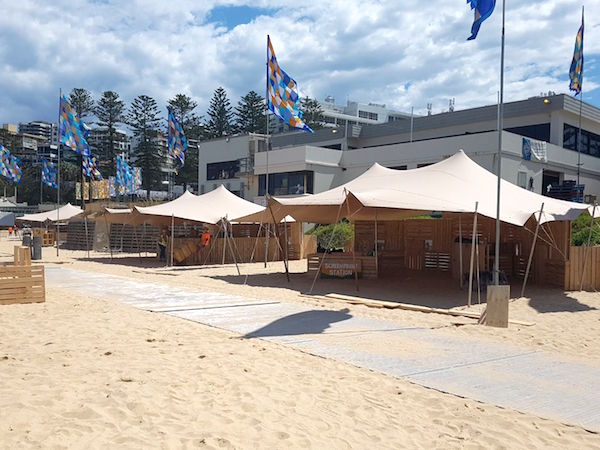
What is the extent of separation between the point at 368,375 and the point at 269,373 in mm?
956

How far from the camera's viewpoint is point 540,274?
46.7 ft

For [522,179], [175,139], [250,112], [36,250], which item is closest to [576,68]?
[522,179]

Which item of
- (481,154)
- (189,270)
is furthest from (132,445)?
(481,154)

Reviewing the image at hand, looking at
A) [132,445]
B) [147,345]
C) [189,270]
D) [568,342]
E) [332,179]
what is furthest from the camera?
[332,179]

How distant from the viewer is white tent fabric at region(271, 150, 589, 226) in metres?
11.6

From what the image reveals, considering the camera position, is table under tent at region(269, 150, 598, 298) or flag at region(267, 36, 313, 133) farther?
flag at region(267, 36, 313, 133)

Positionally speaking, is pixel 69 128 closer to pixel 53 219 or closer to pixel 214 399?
pixel 53 219

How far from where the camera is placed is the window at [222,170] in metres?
43.9

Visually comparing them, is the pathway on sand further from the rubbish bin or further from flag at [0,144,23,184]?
flag at [0,144,23,184]

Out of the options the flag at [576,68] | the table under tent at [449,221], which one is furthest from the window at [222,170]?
the flag at [576,68]

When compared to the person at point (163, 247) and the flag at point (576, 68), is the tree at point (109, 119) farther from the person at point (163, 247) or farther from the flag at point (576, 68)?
the flag at point (576, 68)

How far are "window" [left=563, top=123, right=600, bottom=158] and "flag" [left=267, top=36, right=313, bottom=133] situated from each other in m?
20.2

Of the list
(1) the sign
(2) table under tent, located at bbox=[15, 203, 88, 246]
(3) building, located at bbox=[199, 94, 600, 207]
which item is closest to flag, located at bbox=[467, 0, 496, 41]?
(1) the sign

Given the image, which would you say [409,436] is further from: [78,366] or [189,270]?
[189,270]
